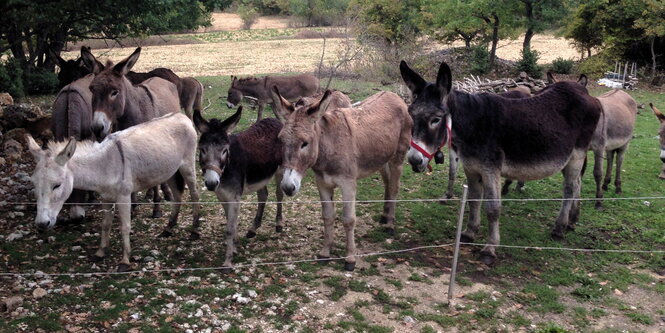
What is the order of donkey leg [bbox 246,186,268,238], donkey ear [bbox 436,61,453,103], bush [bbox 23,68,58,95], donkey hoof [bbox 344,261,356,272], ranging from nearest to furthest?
donkey ear [bbox 436,61,453,103] < donkey hoof [bbox 344,261,356,272] < donkey leg [bbox 246,186,268,238] < bush [bbox 23,68,58,95]

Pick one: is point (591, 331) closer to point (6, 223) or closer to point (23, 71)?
point (6, 223)

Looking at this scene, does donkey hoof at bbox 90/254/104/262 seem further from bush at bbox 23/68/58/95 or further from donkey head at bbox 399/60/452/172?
bush at bbox 23/68/58/95

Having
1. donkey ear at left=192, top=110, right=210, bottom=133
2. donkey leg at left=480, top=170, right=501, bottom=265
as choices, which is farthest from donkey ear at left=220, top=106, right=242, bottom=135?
donkey leg at left=480, top=170, right=501, bottom=265

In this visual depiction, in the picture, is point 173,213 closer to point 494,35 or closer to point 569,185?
point 569,185

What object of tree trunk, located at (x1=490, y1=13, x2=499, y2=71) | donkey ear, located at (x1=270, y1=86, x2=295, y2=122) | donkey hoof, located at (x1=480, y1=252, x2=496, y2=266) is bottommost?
donkey hoof, located at (x1=480, y1=252, x2=496, y2=266)

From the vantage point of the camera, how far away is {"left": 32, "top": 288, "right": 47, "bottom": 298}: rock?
5165 millimetres

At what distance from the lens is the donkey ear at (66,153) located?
4887 millimetres

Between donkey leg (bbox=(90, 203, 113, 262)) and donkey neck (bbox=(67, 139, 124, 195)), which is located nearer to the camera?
donkey neck (bbox=(67, 139, 124, 195))

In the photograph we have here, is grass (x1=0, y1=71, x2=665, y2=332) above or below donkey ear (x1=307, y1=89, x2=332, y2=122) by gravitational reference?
below

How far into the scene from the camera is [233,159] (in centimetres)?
603

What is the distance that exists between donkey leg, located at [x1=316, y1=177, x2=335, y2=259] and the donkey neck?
7.66 feet

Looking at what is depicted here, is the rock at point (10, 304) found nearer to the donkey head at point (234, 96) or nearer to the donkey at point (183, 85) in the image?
the donkey at point (183, 85)

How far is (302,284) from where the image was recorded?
5.77 metres

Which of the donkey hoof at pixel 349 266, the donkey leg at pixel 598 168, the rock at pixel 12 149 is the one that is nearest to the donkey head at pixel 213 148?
the donkey hoof at pixel 349 266
